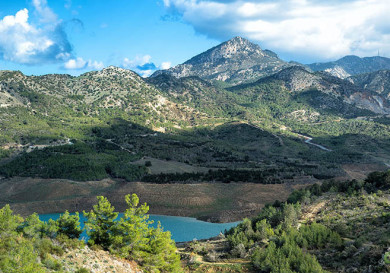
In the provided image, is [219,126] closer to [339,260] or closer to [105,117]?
[105,117]

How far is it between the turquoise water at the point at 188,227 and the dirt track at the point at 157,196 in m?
2.40

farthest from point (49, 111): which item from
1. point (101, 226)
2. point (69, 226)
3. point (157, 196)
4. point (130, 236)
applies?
point (130, 236)

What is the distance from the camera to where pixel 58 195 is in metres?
83.1

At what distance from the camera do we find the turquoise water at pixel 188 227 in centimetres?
5859

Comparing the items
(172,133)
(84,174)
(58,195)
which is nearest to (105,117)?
(172,133)

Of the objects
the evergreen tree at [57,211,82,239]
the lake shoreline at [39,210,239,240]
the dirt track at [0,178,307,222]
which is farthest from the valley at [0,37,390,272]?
Answer: the lake shoreline at [39,210,239,240]

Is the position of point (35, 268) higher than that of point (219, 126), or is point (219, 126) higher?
point (219, 126)

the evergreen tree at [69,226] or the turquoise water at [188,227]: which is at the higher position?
the evergreen tree at [69,226]

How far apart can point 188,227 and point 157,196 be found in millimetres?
18535

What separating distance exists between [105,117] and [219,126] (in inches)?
2329

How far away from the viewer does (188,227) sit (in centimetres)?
6450

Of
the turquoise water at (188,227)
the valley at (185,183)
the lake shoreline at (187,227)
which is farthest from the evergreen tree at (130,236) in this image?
the turquoise water at (188,227)

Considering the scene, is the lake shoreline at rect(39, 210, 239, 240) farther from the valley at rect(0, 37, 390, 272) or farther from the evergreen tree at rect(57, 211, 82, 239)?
the evergreen tree at rect(57, 211, 82, 239)

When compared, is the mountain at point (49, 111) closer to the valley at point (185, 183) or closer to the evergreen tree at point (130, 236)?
the valley at point (185, 183)
